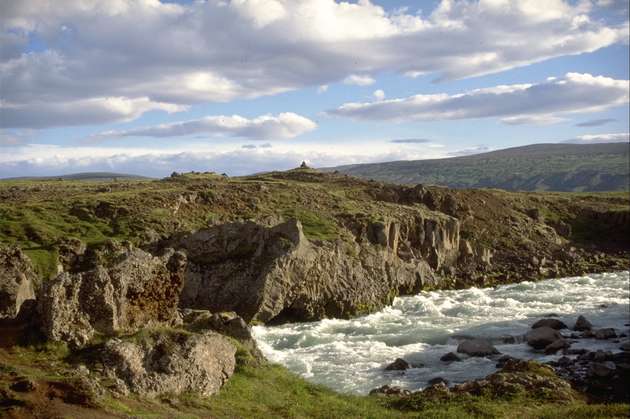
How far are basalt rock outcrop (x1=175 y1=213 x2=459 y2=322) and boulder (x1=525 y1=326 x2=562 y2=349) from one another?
14282mm

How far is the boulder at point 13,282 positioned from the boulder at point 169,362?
6175 mm

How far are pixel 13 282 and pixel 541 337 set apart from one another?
31.6 metres

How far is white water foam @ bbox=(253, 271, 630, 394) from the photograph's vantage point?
33562 millimetres

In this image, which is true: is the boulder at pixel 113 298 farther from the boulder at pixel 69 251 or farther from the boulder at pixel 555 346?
the boulder at pixel 555 346

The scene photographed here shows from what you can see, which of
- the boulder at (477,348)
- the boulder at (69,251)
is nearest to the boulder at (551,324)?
the boulder at (477,348)

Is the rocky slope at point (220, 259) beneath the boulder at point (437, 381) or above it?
above

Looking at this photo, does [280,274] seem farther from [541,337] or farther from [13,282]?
[13,282]

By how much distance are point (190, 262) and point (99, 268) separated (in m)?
22.3

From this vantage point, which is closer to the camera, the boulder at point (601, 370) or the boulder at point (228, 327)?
the boulder at point (228, 327)

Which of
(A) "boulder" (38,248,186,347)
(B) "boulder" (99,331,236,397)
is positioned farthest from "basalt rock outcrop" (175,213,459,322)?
(B) "boulder" (99,331,236,397)

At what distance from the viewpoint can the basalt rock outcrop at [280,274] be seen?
44.7 m

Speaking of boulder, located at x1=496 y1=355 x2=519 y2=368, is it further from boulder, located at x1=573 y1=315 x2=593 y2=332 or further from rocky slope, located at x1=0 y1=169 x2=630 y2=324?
rocky slope, located at x1=0 y1=169 x2=630 y2=324

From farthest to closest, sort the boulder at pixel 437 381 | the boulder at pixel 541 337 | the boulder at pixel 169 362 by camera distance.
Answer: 1. the boulder at pixel 541 337
2. the boulder at pixel 437 381
3. the boulder at pixel 169 362

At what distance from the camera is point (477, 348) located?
120 ft
